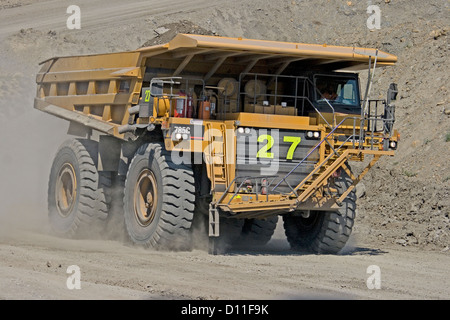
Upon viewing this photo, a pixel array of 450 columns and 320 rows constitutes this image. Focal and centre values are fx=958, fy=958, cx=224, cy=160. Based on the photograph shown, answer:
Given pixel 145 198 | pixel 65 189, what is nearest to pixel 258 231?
pixel 145 198

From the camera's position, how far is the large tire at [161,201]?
1473cm

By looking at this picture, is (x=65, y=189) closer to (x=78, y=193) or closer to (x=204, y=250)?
(x=78, y=193)

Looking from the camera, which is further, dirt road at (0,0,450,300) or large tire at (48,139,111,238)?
large tire at (48,139,111,238)

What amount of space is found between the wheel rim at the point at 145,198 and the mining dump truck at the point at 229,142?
0.06ft

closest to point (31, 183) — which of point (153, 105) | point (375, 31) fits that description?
point (153, 105)

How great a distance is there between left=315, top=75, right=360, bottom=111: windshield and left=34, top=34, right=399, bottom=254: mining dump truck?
0.02m

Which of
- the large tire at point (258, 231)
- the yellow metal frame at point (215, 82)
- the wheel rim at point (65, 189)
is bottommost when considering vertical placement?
the large tire at point (258, 231)

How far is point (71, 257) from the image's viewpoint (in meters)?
13.7

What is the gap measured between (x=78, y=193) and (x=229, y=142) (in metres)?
4.05

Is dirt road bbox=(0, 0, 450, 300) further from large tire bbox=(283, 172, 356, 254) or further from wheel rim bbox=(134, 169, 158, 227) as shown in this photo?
wheel rim bbox=(134, 169, 158, 227)

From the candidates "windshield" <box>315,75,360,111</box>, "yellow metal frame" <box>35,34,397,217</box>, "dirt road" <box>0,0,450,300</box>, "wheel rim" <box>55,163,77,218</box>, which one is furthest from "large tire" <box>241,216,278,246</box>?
"wheel rim" <box>55,163,77,218</box>

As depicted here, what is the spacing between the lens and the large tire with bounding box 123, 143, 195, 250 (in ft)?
48.3

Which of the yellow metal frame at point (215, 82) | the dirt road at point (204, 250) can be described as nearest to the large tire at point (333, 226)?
the dirt road at point (204, 250)

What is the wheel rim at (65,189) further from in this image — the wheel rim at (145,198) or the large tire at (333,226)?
the large tire at (333,226)
